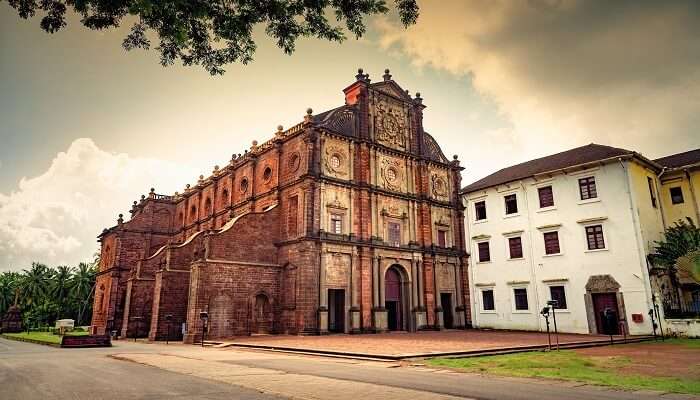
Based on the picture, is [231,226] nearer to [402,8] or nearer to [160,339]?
[160,339]

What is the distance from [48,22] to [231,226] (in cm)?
2084

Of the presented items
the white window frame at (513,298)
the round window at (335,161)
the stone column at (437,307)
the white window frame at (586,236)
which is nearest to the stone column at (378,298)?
the stone column at (437,307)

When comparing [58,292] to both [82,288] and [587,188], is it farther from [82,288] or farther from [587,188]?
[587,188]

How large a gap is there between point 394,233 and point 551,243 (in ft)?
34.6

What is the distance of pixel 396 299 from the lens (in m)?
30.7

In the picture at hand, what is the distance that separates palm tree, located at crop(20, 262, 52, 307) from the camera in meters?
70.7

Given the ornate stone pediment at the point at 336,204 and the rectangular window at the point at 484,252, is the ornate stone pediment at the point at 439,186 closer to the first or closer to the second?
the rectangular window at the point at 484,252

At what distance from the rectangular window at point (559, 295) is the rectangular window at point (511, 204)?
19.3 ft

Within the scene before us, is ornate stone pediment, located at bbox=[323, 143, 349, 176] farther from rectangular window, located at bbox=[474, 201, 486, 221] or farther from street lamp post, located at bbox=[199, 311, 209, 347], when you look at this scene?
street lamp post, located at bbox=[199, 311, 209, 347]

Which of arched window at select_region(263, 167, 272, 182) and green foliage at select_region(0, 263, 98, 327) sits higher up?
arched window at select_region(263, 167, 272, 182)

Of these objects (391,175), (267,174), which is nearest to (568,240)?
(391,175)

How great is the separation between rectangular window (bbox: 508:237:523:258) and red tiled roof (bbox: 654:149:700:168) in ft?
35.1

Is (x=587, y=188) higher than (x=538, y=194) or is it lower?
lower

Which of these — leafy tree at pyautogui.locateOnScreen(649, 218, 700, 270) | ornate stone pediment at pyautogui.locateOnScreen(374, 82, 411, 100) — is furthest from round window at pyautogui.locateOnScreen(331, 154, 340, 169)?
leafy tree at pyautogui.locateOnScreen(649, 218, 700, 270)
